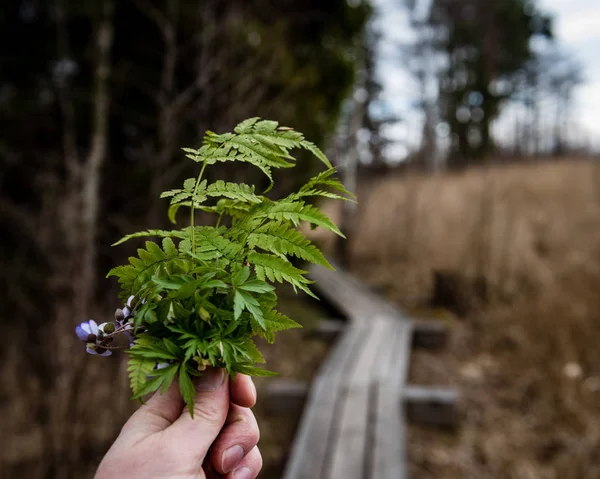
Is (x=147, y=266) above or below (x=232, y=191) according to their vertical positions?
below

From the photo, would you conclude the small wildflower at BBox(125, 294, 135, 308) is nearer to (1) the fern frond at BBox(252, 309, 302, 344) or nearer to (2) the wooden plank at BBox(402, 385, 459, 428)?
(1) the fern frond at BBox(252, 309, 302, 344)

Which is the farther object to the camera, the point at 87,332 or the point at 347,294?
the point at 347,294

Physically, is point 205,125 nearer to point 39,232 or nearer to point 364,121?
point 39,232

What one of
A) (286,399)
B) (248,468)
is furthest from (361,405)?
(248,468)

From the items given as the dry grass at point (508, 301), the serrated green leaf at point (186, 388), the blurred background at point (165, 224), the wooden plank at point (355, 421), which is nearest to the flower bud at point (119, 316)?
the serrated green leaf at point (186, 388)

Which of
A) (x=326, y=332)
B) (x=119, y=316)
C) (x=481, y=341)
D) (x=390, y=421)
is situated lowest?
(x=481, y=341)

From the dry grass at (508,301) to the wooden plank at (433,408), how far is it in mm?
121

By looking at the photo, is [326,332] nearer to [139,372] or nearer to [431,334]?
[431,334]

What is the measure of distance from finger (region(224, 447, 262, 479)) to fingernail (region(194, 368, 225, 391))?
0.18 metres

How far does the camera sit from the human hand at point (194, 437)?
0.84 m

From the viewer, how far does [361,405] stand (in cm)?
448

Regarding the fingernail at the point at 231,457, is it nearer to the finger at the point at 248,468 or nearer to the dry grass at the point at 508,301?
the finger at the point at 248,468

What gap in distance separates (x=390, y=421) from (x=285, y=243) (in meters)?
Answer: 3.74

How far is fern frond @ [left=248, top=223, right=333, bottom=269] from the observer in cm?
90
